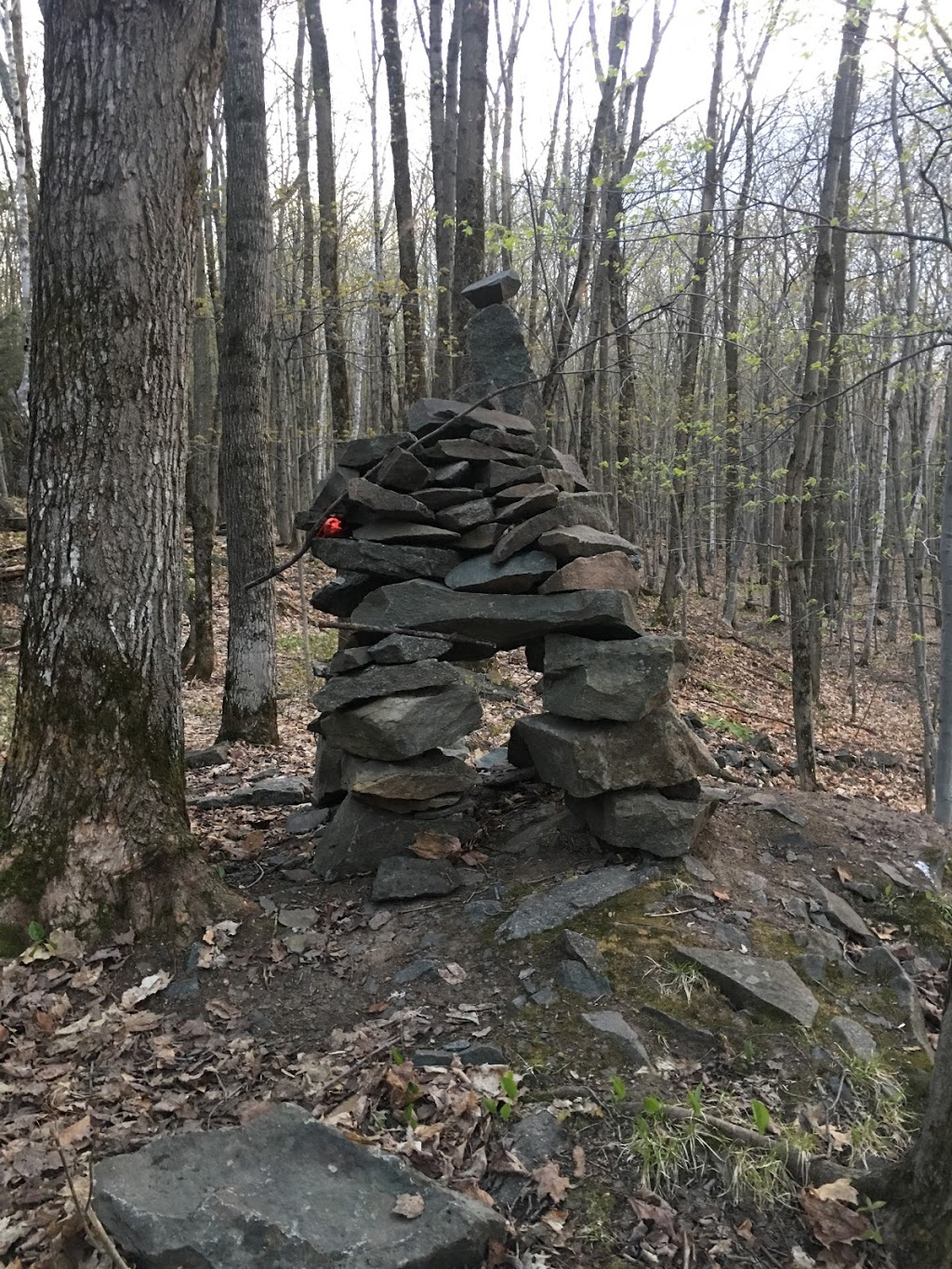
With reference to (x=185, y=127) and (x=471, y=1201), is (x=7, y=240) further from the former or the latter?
(x=471, y=1201)

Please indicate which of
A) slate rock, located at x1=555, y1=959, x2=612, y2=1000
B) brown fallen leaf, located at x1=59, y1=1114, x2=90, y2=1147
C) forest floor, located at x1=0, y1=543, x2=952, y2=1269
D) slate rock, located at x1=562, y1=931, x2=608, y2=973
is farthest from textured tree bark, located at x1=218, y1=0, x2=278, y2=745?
brown fallen leaf, located at x1=59, y1=1114, x2=90, y2=1147

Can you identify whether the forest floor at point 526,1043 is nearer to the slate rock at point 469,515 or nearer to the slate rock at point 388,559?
the slate rock at point 388,559

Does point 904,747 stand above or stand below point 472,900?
below

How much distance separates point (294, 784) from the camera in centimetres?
641

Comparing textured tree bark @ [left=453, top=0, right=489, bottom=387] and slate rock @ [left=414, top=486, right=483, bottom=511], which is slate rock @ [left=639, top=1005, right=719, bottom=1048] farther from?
textured tree bark @ [left=453, top=0, right=489, bottom=387]

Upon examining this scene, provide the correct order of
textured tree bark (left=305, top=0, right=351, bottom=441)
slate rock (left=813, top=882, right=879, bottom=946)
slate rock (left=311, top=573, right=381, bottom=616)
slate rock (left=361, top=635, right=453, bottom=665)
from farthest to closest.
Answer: textured tree bark (left=305, top=0, right=351, bottom=441) → slate rock (left=311, top=573, right=381, bottom=616) → slate rock (left=361, top=635, right=453, bottom=665) → slate rock (left=813, top=882, right=879, bottom=946)

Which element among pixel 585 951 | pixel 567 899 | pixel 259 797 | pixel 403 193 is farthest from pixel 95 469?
pixel 403 193

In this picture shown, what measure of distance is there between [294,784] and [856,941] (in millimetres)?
4089

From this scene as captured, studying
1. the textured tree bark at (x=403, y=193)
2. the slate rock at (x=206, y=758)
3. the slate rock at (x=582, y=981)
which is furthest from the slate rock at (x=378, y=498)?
the textured tree bark at (x=403, y=193)

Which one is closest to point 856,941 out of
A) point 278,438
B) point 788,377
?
point 278,438

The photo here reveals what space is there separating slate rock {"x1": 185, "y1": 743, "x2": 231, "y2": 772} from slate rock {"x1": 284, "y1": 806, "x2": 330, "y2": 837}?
83.0 inches

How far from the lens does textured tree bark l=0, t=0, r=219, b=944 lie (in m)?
3.99

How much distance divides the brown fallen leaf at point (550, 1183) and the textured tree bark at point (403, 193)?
420 inches

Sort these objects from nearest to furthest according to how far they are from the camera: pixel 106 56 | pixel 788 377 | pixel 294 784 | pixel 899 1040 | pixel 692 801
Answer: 1. pixel 899 1040
2. pixel 106 56
3. pixel 692 801
4. pixel 294 784
5. pixel 788 377
